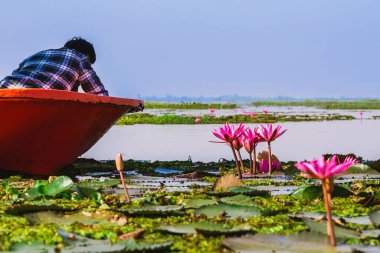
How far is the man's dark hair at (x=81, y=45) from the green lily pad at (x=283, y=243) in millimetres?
3308

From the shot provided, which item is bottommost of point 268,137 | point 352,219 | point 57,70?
point 352,219

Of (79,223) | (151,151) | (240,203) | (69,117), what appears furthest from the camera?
(151,151)

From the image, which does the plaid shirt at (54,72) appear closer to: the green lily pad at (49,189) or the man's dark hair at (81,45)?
the man's dark hair at (81,45)

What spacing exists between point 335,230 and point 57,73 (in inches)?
116

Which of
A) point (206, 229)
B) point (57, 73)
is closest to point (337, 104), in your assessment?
point (57, 73)

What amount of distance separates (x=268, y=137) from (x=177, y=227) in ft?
6.25

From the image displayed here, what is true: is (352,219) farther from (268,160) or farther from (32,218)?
(268,160)

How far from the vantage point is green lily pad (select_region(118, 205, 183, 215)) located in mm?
2791

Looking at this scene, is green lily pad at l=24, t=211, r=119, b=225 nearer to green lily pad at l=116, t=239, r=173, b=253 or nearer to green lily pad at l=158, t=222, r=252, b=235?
green lily pad at l=158, t=222, r=252, b=235

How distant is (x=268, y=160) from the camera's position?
191 inches

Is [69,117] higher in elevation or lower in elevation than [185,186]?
higher

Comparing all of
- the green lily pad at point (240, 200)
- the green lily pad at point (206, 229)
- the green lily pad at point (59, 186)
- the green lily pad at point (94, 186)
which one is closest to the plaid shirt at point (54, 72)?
the green lily pad at point (94, 186)

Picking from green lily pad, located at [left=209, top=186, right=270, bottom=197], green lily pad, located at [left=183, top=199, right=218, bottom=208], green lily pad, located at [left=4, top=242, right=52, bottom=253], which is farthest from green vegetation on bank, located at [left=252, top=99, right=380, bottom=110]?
green lily pad, located at [left=4, top=242, right=52, bottom=253]

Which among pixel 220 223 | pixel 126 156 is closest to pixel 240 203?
pixel 220 223
